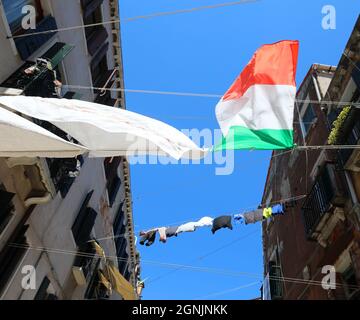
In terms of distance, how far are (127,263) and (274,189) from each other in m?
11.0

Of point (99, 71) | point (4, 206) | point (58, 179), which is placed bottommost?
point (4, 206)

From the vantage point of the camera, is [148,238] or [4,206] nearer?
[4,206]

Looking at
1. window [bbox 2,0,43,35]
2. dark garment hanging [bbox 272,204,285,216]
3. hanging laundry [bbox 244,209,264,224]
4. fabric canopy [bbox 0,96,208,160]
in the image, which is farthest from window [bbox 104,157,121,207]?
fabric canopy [bbox 0,96,208,160]

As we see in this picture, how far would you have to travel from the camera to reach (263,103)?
675cm

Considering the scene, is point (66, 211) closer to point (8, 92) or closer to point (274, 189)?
point (8, 92)

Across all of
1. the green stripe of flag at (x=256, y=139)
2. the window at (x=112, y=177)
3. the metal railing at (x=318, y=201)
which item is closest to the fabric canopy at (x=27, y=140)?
the green stripe of flag at (x=256, y=139)

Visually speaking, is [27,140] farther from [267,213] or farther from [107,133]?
[267,213]

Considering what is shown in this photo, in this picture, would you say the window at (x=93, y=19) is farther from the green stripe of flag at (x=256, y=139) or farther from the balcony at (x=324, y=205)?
the green stripe of flag at (x=256, y=139)

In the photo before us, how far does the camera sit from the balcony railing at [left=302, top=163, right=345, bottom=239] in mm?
12312

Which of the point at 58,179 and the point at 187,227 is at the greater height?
the point at 187,227

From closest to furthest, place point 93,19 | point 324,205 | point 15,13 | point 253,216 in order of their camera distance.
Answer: point 15,13 → point 324,205 → point 253,216 → point 93,19

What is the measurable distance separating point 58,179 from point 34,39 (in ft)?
14.0

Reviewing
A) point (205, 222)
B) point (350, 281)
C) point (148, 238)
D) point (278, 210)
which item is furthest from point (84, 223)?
point (350, 281)
